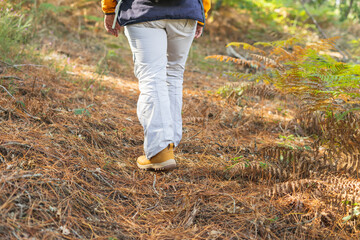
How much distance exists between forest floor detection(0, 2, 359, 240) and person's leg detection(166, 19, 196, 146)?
430 mm

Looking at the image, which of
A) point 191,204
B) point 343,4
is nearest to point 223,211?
point 191,204

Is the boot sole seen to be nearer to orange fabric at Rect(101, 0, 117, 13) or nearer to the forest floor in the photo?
the forest floor

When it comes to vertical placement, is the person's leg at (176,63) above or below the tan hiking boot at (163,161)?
above

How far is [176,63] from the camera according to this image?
7.95ft

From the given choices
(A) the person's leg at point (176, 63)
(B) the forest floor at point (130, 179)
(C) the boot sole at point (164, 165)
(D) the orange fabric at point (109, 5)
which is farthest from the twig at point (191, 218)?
(D) the orange fabric at point (109, 5)

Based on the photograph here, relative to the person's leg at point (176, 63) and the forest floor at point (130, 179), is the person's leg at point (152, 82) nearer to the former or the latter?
the person's leg at point (176, 63)

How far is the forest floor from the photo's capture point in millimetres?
1609

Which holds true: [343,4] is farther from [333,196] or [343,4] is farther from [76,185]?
[76,185]

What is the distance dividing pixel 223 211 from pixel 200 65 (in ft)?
19.4

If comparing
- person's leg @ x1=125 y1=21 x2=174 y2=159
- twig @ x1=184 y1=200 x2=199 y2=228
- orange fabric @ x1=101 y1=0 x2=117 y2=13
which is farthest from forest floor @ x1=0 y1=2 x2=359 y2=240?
orange fabric @ x1=101 y1=0 x2=117 y2=13

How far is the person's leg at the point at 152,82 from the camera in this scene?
83.5 inches

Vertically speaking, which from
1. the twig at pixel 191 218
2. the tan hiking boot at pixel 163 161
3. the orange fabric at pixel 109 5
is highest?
the orange fabric at pixel 109 5

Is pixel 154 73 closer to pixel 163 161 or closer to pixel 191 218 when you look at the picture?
pixel 163 161

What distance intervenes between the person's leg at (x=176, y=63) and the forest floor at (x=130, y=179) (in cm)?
43
